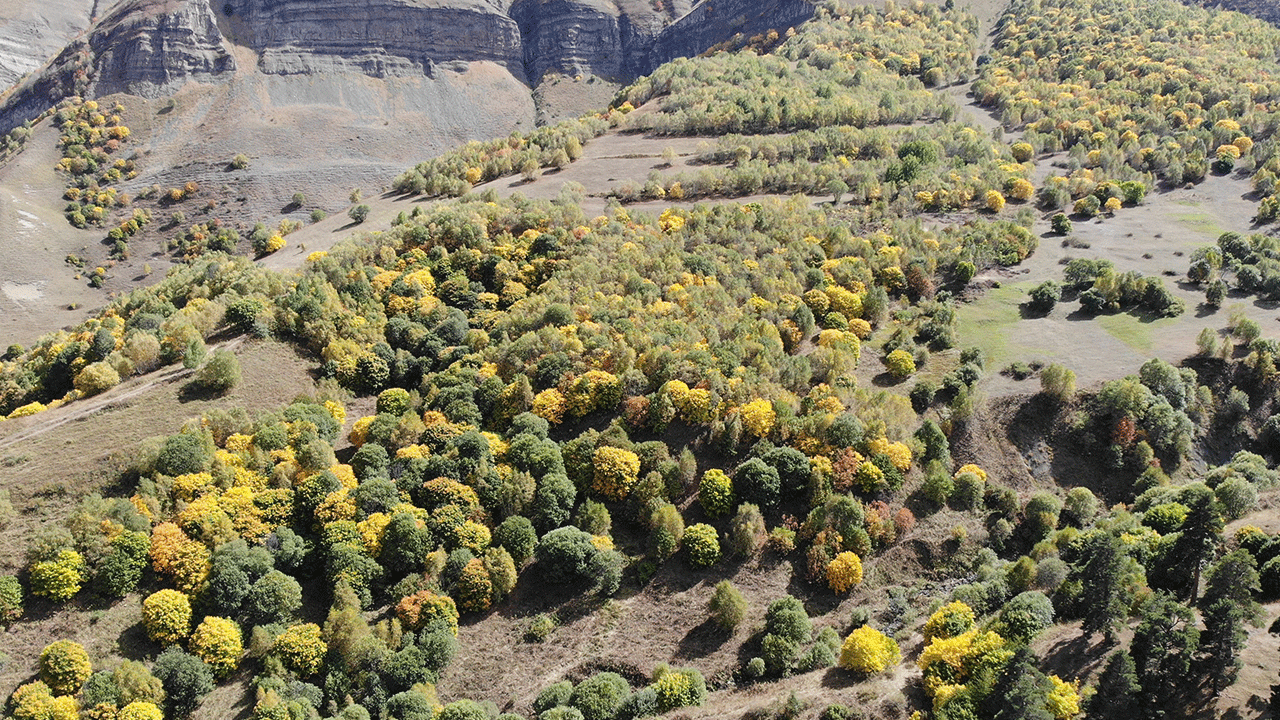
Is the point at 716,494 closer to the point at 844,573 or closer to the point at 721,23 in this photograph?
the point at 844,573

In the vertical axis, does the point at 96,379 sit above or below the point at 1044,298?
above

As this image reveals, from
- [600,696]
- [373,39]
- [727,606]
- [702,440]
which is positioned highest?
[373,39]

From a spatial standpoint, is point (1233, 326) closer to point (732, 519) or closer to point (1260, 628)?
point (1260, 628)

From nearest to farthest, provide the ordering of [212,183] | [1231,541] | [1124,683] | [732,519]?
[1124,683]
[1231,541]
[732,519]
[212,183]

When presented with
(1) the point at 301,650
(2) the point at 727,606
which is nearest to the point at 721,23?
(2) the point at 727,606

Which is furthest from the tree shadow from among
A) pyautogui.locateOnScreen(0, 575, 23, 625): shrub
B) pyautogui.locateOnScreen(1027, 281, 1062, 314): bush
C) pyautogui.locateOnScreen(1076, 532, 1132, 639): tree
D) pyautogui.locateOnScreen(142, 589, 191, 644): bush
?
pyautogui.locateOnScreen(1027, 281, 1062, 314): bush

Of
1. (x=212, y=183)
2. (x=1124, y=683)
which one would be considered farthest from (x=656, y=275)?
(x=212, y=183)

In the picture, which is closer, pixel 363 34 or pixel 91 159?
pixel 91 159
